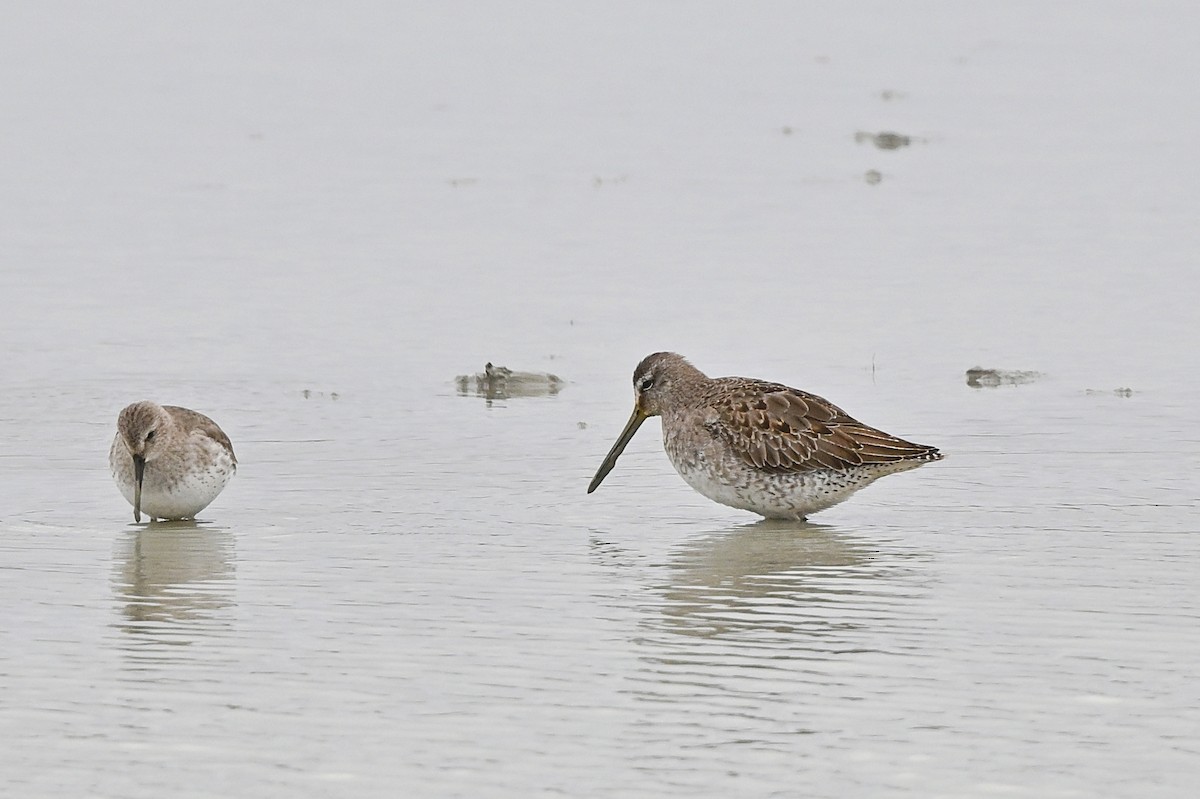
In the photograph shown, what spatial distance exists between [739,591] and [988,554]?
3.49 ft

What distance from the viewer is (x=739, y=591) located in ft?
23.9

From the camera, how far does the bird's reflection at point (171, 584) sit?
660 centimetres

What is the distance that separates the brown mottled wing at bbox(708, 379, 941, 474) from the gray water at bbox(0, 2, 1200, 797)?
294mm

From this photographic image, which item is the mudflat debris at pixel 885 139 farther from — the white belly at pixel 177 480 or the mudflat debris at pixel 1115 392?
the white belly at pixel 177 480

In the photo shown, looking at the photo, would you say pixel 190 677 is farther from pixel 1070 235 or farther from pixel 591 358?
pixel 1070 235

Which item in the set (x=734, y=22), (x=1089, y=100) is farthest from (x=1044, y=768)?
(x=734, y=22)

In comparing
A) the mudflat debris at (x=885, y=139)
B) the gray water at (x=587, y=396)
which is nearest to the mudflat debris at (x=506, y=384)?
the gray water at (x=587, y=396)

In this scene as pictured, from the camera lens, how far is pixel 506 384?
1116cm

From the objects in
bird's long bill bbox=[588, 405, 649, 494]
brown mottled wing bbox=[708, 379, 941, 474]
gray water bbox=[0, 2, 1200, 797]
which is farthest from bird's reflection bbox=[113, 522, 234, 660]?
brown mottled wing bbox=[708, 379, 941, 474]

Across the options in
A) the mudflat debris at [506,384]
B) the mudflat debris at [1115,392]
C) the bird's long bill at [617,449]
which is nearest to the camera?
the bird's long bill at [617,449]

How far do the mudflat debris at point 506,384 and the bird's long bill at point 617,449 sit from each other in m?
1.22

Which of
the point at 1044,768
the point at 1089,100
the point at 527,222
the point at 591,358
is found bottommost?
the point at 1044,768

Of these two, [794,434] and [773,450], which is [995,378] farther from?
[773,450]

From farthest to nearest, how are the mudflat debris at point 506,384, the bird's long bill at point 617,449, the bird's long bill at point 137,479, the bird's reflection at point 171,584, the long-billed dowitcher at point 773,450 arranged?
the mudflat debris at point 506,384
the bird's long bill at point 617,449
the long-billed dowitcher at point 773,450
the bird's long bill at point 137,479
the bird's reflection at point 171,584
